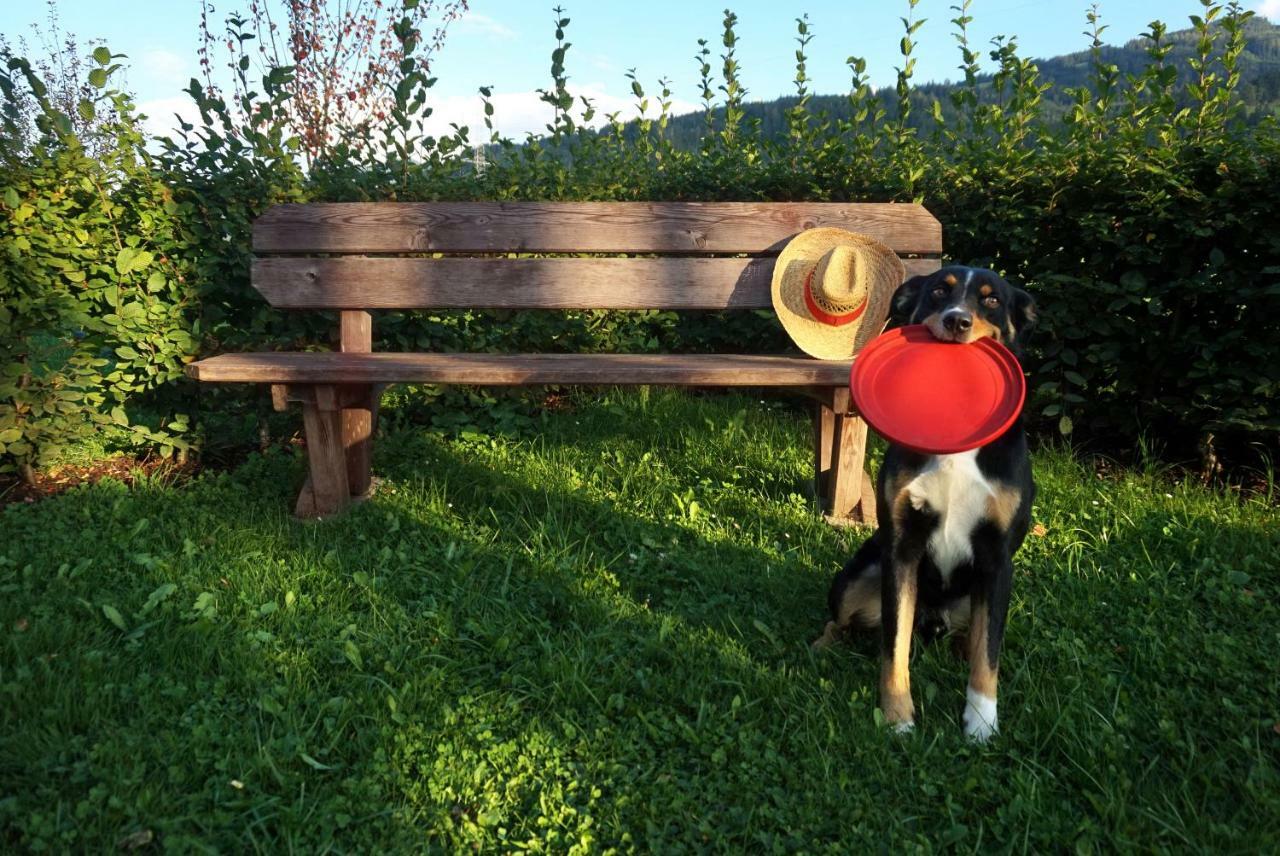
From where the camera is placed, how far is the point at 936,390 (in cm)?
261

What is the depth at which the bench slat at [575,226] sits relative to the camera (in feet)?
14.6

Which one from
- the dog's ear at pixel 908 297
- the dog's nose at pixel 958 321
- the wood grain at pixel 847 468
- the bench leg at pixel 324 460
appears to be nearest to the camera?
the dog's nose at pixel 958 321

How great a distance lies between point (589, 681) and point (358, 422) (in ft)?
6.86

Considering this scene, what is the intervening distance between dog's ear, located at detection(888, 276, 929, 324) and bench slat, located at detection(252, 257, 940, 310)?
1.44 metres

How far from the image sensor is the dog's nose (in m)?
2.59

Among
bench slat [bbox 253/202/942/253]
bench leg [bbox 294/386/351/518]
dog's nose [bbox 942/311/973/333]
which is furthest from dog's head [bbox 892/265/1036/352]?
bench leg [bbox 294/386/351/518]

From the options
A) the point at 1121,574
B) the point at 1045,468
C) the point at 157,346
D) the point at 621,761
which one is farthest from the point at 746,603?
the point at 157,346

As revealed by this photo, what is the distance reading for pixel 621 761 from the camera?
2443mm

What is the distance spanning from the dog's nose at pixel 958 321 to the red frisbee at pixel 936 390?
51 mm

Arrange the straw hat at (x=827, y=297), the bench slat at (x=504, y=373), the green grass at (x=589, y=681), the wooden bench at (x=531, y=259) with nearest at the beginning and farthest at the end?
the green grass at (x=589, y=681), the bench slat at (x=504, y=373), the straw hat at (x=827, y=297), the wooden bench at (x=531, y=259)

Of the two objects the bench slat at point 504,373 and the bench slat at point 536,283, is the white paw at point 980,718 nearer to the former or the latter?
the bench slat at point 504,373

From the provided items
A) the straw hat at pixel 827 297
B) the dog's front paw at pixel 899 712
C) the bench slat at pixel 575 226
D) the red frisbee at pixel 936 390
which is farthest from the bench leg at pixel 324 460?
the dog's front paw at pixel 899 712

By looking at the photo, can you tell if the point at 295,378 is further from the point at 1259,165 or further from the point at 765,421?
the point at 1259,165

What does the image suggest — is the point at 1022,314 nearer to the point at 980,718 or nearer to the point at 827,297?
the point at 980,718
